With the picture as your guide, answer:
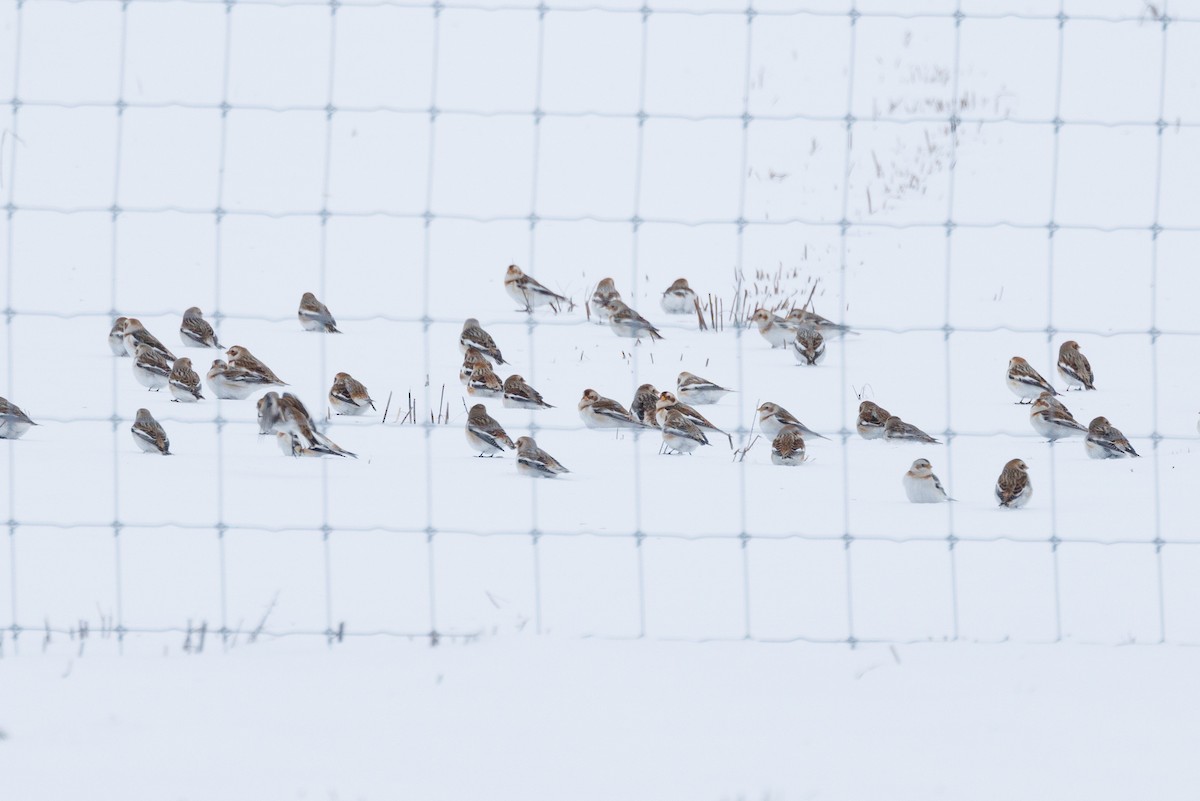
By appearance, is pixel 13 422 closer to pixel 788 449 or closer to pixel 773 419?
pixel 788 449

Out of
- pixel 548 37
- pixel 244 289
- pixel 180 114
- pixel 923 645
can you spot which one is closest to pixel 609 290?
pixel 244 289

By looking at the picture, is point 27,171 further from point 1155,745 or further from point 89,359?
point 1155,745

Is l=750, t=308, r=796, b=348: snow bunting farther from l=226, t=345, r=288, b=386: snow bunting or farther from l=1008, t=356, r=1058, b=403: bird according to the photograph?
l=226, t=345, r=288, b=386: snow bunting

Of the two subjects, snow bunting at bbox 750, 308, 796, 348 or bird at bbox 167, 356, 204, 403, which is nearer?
bird at bbox 167, 356, 204, 403

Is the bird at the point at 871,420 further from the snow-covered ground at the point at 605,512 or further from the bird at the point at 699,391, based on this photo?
the bird at the point at 699,391

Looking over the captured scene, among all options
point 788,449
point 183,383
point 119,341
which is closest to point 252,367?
point 183,383

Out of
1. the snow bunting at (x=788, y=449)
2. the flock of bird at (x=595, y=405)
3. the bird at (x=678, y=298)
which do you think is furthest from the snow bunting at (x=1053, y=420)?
the bird at (x=678, y=298)

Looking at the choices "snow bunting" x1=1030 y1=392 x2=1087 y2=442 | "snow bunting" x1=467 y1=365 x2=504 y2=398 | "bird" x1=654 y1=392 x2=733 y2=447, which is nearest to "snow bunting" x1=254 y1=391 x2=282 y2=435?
"snow bunting" x1=467 y1=365 x2=504 y2=398
